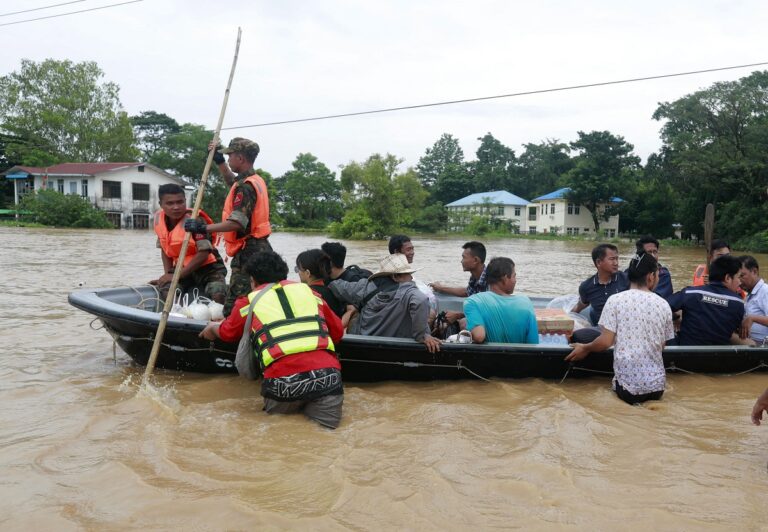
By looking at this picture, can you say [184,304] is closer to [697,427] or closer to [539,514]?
[539,514]

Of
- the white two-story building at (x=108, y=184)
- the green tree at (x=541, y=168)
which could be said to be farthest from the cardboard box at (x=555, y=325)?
the green tree at (x=541, y=168)

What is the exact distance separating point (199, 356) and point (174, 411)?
777mm

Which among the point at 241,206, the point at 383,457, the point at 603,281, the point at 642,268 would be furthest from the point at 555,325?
the point at 241,206

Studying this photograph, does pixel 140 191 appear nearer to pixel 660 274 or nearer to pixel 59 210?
pixel 59 210

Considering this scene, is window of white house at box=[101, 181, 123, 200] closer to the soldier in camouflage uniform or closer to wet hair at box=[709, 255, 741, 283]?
the soldier in camouflage uniform

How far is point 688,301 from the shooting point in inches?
199

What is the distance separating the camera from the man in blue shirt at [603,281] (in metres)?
5.23

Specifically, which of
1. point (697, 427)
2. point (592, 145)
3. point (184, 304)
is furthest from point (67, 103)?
point (697, 427)

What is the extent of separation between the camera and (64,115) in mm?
46625

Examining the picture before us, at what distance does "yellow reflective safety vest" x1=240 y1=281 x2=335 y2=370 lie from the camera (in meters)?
3.67

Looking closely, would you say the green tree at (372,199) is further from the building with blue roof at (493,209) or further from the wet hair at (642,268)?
the wet hair at (642,268)

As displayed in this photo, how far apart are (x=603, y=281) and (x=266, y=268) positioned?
3099 mm

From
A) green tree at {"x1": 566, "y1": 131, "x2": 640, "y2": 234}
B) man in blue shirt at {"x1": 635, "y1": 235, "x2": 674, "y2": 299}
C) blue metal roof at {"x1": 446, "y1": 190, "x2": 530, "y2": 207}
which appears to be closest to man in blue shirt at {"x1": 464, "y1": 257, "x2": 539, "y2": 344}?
man in blue shirt at {"x1": 635, "y1": 235, "x2": 674, "y2": 299}

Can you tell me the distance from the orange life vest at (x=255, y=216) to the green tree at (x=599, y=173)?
4531 cm
